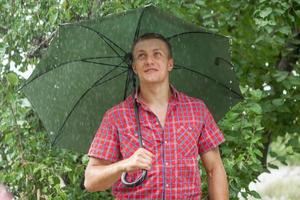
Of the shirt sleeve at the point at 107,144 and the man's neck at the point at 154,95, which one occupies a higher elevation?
the man's neck at the point at 154,95

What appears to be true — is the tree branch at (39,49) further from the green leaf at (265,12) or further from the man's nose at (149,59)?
the man's nose at (149,59)

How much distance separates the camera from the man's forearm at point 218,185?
357 centimetres

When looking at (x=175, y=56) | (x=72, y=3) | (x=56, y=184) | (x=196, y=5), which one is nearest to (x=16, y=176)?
(x=56, y=184)

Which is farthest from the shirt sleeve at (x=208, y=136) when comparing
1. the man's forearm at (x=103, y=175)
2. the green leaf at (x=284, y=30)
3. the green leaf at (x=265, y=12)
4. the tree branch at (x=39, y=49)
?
the tree branch at (x=39, y=49)

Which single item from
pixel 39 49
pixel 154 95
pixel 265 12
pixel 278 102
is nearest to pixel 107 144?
pixel 154 95

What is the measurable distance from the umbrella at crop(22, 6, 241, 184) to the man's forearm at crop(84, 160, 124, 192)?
1.90 feet

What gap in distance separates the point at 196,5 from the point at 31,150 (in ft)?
5.85

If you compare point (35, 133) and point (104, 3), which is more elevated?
point (104, 3)

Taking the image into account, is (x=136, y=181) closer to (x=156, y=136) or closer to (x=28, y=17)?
(x=156, y=136)

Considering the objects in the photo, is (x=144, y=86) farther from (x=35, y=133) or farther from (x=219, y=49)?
(x=35, y=133)

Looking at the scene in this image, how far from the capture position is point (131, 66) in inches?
149

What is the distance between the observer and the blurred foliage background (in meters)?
4.65

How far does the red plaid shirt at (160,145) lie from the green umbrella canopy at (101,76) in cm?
39

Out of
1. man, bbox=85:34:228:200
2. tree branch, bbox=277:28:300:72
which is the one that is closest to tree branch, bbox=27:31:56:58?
man, bbox=85:34:228:200
